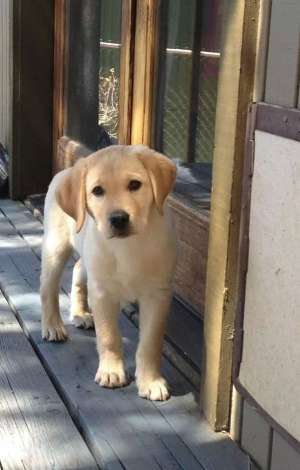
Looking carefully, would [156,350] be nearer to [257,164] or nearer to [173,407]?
[173,407]

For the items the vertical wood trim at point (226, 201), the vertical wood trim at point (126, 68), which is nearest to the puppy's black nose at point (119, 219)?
the vertical wood trim at point (226, 201)

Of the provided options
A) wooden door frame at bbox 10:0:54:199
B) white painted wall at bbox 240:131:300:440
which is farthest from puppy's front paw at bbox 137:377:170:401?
wooden door frame at bbox 10:0:54:199

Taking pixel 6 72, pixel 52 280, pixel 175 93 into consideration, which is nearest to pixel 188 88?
pixel 175 93

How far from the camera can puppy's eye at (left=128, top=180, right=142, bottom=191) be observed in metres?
3.07

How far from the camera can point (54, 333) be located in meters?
3.83

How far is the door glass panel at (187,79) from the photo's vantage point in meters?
3.90

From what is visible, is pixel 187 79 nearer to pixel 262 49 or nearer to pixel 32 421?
pixel 262 49

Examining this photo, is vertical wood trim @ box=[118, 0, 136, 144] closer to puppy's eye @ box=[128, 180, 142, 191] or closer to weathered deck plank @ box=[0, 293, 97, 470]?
weathered deck plank @ box=[0, 293, 97, 470]

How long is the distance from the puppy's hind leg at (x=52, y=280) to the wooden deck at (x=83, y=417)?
0.07 m

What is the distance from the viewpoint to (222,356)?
2918 millimetres

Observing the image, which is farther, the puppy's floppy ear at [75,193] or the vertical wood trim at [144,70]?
the vertical wood trim at [144,70]

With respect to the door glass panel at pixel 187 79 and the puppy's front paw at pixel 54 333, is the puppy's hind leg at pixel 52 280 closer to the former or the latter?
the puppy's front paw at pixel 54 333

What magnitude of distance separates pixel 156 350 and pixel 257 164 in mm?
1026

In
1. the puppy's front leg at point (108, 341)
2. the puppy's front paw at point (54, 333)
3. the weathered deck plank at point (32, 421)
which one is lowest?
the weathered deck plank at point (32, 421)
